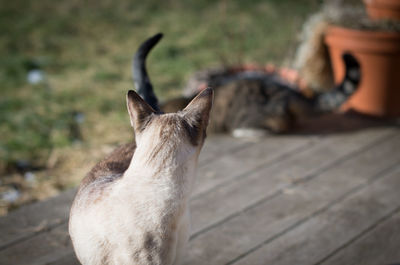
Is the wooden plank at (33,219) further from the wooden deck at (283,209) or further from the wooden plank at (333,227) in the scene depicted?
the wooden plank at (333,227)

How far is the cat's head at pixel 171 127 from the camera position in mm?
1390

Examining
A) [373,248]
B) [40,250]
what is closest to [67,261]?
[40,250]

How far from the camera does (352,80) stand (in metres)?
3.47

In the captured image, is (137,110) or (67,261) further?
(67,261)

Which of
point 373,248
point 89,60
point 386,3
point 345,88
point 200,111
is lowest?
point 373,248

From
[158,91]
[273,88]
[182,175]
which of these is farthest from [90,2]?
[182,175]

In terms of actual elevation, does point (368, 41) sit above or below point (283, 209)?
above

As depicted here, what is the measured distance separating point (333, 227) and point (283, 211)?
29 centimetres

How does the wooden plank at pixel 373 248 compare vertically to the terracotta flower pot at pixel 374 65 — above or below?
below

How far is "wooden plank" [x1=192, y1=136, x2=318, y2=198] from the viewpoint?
9.65ft

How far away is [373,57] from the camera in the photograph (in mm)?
3867

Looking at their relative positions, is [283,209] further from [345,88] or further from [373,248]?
[345,88]

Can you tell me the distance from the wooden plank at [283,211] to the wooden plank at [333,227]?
0.19 ft

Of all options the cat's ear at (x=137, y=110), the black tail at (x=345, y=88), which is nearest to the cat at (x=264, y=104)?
the black tail at (x=345, y=88)
